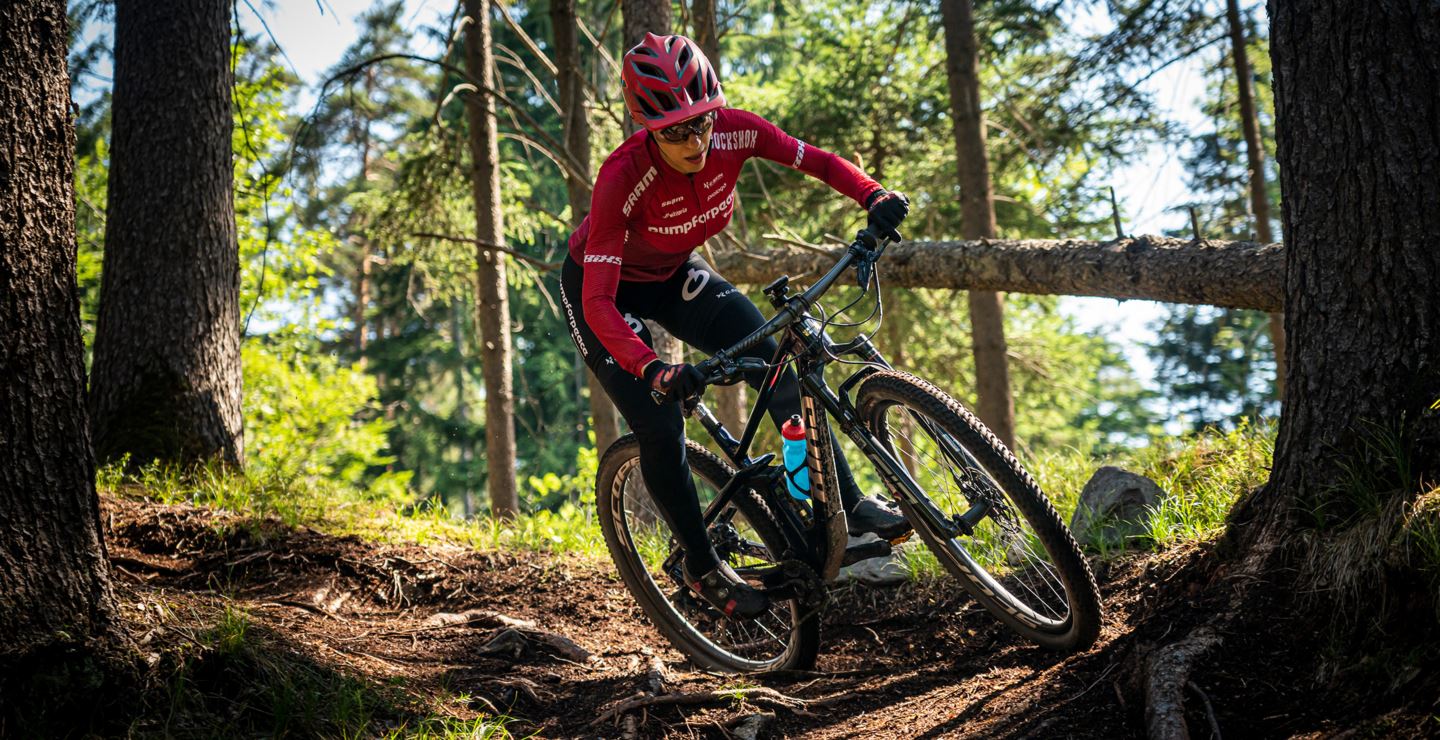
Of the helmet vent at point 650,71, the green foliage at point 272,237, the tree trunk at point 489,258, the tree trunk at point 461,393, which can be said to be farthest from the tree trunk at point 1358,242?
the tree trunk at point 461,393

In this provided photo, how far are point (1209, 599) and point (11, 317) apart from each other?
410 centimetres

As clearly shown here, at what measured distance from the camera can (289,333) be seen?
70.0 feet

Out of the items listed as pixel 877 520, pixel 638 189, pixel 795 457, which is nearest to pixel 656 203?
pixel 638 189

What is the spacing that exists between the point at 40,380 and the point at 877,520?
301cm

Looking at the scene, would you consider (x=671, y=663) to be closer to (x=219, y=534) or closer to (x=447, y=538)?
(x=447, y=538)

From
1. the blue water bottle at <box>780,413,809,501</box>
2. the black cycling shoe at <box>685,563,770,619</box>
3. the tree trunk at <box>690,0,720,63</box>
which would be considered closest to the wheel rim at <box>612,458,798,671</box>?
the black cycling shoe at <box>685,563,770,619</box>

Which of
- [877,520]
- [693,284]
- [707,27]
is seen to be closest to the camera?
[877,520]

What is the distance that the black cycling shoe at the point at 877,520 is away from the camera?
13.0 feet

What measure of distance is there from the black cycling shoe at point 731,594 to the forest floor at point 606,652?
0.31 meters

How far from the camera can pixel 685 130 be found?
395 cm

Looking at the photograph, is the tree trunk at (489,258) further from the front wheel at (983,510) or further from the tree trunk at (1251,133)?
the tree trunk at (1251,133)

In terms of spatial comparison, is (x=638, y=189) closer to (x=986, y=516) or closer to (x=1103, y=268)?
(x=986, y=516)

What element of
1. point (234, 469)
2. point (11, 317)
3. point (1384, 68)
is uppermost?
point (1384, 68)

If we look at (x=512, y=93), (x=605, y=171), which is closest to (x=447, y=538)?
(x=605, y=171)
